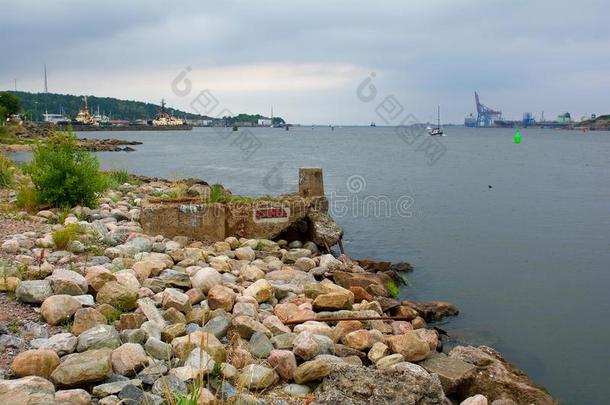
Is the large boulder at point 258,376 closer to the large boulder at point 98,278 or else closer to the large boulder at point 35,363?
the large boulder at point 35,363

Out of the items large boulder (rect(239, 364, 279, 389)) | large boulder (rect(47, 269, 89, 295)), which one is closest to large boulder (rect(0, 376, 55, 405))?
large boulder (rect(239, 364, 279, 389))

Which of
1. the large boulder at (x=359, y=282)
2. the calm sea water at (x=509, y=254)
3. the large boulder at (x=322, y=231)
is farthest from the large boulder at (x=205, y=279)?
the large boulder at (x=322, y=231)

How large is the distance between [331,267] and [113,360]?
5237 millimetres

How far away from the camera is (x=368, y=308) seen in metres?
7.59

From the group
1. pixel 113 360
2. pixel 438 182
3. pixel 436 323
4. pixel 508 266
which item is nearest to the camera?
pixel 113 360

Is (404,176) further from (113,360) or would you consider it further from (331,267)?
(113,360)

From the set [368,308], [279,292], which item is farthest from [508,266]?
[279,292]

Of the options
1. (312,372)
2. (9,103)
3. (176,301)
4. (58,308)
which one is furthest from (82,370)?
(9,103)

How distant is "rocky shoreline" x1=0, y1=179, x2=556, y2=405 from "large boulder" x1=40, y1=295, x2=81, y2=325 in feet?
0.04

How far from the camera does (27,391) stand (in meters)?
4.07

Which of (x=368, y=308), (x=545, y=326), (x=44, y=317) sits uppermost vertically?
(x=44, y=317)

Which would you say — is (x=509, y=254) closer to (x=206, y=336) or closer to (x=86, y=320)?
(x=206, y=336)

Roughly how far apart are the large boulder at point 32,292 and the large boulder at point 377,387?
3.09 m

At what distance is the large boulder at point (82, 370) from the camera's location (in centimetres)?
444
